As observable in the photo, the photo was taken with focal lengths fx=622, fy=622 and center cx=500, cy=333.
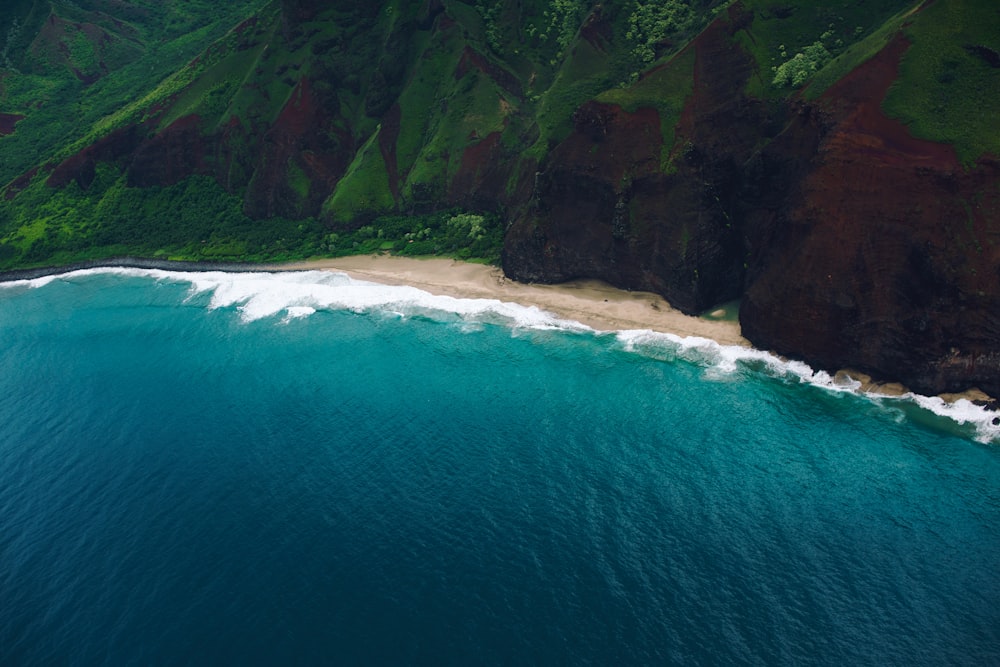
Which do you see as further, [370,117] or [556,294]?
[370,117]

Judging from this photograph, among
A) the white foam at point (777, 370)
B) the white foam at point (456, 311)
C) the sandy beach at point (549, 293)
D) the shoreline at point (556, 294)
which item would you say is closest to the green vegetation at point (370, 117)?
the shoreline at point (556, 294)

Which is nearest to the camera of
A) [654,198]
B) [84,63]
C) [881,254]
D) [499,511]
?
[499,511]

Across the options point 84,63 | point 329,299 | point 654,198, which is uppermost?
point 84,63

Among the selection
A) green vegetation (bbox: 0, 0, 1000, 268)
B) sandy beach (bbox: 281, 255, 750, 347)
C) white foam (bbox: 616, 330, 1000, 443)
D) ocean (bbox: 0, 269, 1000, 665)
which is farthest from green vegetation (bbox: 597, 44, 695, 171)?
ocean (bbox: 0, 269, 1000, 665)

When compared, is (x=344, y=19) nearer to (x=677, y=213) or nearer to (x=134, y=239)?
(x=134, y=239)

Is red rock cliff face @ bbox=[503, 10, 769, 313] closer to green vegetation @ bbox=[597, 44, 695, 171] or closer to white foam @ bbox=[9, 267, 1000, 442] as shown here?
green vegetation @ bbox=[597, 44, 695, 171]

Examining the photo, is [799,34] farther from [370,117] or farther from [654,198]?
[370,117]

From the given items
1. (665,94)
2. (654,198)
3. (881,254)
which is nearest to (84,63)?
(665,94)
